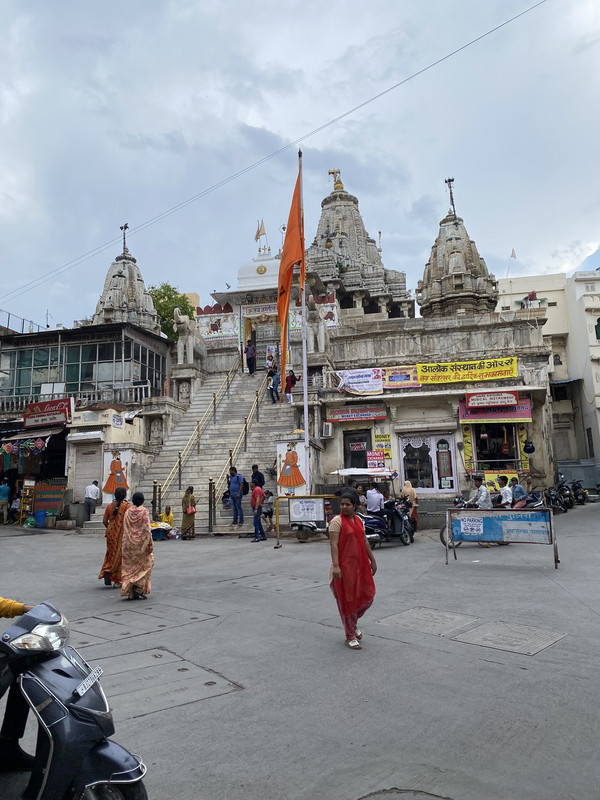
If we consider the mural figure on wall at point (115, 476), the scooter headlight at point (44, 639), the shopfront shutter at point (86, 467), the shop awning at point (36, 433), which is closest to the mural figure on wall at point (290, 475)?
the mural figure on wall at point (115, 476)

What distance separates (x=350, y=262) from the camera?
148 ft

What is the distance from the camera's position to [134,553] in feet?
26.4

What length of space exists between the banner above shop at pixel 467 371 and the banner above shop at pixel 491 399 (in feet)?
2.32

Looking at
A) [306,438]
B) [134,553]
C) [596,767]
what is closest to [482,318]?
[306,438]

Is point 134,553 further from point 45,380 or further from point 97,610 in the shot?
point 45,380

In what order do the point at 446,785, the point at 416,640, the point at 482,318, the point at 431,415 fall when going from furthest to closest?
the point at 482,318 < the point at 431,415 < the point at 416,640 < the point at 446,785

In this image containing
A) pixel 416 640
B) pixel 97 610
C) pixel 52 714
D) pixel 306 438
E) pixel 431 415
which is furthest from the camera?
pixel 431 415

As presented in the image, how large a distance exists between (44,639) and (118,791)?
2.41 ft

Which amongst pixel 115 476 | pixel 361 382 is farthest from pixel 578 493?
pixel 115 476

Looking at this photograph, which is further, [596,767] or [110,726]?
[596,767]

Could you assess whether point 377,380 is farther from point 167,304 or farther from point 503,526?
point 167,304

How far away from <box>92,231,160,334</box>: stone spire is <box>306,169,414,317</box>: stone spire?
502 inches

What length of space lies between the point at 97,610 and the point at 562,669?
5.44m

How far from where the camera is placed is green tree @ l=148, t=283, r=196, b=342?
43056 mm
